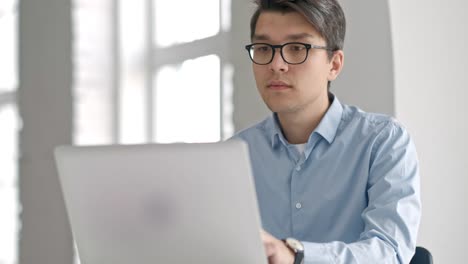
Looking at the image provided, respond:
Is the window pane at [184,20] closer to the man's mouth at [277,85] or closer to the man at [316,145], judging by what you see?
the man at [316,145]

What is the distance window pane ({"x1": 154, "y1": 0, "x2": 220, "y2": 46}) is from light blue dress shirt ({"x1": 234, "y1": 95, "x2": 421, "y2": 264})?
1.92 meters

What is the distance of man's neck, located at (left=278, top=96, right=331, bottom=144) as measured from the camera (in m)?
2.22

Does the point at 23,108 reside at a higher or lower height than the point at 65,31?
lower

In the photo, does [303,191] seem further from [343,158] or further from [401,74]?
[401,74]

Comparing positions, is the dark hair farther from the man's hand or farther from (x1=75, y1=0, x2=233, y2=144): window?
(x1=75, y1=0, x2=233, y2=144): window

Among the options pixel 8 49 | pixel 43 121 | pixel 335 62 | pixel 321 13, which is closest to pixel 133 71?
pixel 43 121

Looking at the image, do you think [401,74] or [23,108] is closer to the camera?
[401,74]

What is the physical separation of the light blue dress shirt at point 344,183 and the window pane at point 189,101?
71.3 inches

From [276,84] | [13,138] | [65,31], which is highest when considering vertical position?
[65,31]

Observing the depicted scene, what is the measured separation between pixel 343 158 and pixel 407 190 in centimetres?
23

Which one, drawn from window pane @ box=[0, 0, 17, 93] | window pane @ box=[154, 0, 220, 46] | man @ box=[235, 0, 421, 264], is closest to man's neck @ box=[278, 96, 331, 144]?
man @ box=[235, 0, 421, 264]

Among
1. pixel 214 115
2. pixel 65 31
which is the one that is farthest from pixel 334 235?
pixel 65 31

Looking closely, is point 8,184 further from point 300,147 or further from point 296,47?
point 296,47

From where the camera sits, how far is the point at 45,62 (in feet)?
16.2
